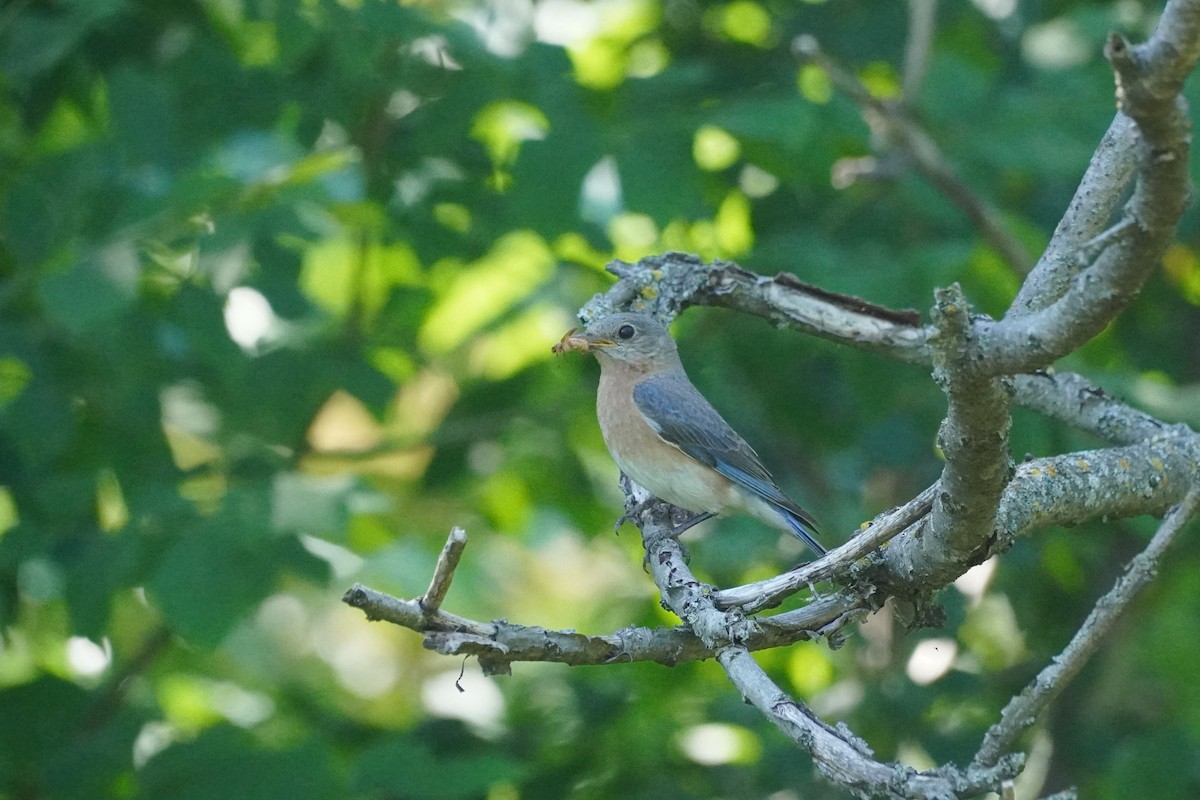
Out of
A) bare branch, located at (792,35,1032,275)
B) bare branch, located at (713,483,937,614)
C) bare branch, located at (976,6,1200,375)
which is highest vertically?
bare branch, located at (976,6,1200,375)

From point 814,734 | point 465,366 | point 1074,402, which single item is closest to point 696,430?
point 465,366

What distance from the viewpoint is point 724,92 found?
6262 millimetres

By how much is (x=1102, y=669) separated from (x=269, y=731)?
464 centimetres

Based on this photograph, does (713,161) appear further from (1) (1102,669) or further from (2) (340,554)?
(1) (1102,669)

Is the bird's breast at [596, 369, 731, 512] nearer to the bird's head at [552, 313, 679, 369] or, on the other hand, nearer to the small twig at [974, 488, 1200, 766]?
the bird's head at [552, 313, 679, 369]

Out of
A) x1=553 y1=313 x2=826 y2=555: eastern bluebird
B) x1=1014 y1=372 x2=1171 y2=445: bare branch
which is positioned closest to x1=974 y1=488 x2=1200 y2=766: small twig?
x1=1014 y1=372 x2=1171 y2=445: bare branch

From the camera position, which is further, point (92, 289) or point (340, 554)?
point (340, 554)

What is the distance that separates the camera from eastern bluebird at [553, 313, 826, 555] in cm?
526

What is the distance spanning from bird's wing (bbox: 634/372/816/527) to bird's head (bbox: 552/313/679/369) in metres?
0.18

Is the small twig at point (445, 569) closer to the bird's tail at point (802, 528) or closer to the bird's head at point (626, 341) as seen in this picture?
the bird's head at point (626, 341)

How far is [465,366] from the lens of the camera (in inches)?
278

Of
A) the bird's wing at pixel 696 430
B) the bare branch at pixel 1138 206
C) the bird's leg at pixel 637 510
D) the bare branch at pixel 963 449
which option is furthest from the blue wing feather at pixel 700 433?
the bare branch at pixel 1138 206

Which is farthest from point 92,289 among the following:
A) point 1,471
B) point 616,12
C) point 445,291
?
point 616,12

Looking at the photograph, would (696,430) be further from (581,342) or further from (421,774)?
(421,774)
